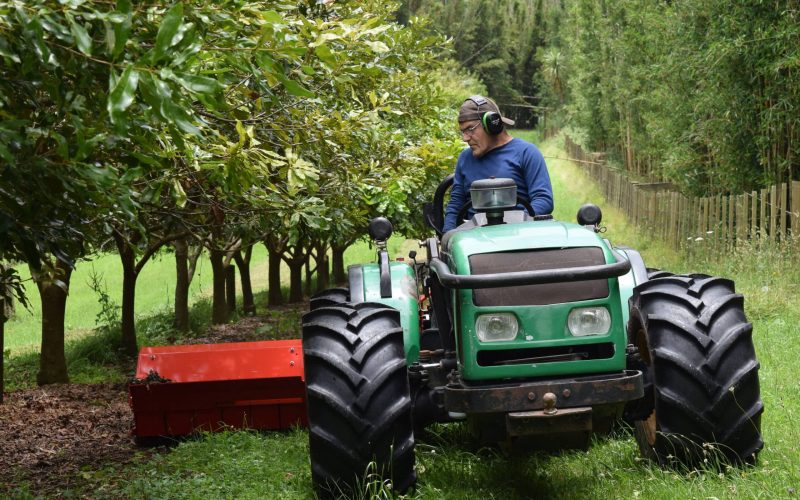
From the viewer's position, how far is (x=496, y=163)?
6.73 meters

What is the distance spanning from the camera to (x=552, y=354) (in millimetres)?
5086

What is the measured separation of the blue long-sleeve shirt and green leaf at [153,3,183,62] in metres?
3.20

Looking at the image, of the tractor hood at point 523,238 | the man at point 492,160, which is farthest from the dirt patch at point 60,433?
the tractor hood at point 523,238

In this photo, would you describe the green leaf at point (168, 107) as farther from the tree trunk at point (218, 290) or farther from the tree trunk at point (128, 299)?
the tree trunk at point (218, 290)

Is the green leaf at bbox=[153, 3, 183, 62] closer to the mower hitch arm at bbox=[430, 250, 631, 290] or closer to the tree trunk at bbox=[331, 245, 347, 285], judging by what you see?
the mower hitch arm at bbox=[430, 250, 631, 290]

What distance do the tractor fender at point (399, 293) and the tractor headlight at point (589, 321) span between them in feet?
4.08

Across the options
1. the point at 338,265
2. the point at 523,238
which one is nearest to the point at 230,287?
the point at 338,265

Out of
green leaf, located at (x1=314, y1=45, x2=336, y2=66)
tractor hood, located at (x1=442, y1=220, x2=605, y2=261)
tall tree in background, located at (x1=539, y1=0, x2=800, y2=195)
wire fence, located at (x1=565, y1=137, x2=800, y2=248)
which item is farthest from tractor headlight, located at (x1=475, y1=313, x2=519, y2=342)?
tall tree in background, located at (x1=539, y1=0, x2=800, y2=195)

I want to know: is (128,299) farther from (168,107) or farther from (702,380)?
(168,107)

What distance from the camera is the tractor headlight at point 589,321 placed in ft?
16.4

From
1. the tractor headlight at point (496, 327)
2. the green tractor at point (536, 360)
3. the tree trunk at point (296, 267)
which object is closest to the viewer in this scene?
the green tractor at point (536, 360)

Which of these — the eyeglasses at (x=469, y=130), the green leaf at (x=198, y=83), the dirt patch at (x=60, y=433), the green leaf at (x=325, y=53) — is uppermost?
the green leaf at (x=325, y=53)

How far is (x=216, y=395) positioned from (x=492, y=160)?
3.01m

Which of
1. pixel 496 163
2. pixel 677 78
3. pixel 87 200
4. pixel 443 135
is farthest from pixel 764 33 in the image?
pixel 87 200
